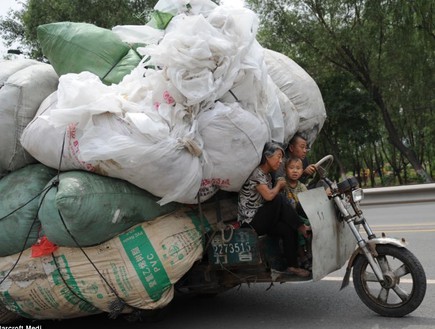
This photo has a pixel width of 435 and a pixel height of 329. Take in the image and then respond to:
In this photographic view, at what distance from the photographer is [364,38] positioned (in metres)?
17.1

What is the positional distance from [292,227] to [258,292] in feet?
4.10

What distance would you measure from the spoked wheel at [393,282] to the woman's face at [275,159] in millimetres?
907

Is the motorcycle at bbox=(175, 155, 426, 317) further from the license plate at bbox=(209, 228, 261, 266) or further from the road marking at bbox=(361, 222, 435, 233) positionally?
the road marking at bbox=(361, 222, 435, 233)

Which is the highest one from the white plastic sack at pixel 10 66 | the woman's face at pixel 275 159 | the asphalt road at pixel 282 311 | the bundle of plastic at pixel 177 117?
the white plastic sack at pixel 10 66

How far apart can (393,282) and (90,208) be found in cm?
210

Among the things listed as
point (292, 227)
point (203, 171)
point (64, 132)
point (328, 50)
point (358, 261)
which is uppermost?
point (328, 50)

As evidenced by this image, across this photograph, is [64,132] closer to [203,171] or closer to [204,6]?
[203,171]

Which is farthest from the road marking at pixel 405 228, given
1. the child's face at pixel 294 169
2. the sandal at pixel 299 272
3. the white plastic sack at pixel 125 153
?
the white plastic sack at pixel 125 153

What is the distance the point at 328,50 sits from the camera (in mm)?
18000

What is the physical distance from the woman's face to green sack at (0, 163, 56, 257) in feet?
5.12

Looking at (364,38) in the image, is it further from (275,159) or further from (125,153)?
(125,153)

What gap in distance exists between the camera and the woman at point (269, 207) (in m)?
3.54

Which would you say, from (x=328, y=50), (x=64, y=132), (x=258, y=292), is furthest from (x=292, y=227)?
(x=328, y=50)

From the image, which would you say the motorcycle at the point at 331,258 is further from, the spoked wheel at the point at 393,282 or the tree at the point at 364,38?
the tree at the point at 364,38
